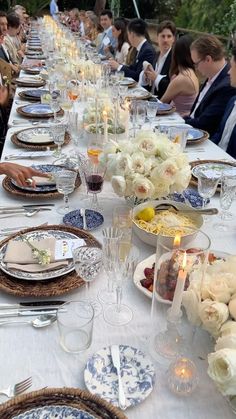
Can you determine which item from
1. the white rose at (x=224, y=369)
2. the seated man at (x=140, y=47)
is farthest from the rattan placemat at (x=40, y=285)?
the seated man at (x=140, y=47)

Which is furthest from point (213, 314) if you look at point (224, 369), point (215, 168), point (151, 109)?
point (151, 109)

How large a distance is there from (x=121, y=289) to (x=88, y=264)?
0.11 meters

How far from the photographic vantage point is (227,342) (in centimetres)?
75

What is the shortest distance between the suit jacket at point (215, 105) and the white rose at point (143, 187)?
5.68 feet

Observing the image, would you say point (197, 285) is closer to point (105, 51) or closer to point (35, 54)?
point (35, 54)

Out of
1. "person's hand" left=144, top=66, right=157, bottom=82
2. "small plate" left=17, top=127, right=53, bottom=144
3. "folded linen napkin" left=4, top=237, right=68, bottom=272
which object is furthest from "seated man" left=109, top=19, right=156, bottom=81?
"folded linen napkin" left=4, top=237, right=68, bottom=272

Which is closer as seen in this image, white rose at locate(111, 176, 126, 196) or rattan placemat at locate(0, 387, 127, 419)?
rattan placemat at locate(0, 387, 127, 419)

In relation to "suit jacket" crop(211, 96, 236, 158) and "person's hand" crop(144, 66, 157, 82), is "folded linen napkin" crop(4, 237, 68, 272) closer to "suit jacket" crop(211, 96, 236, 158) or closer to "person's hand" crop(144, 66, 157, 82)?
"suit jacket" crop(211, 96, 236, 158)

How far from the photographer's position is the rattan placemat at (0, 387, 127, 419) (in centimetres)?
73

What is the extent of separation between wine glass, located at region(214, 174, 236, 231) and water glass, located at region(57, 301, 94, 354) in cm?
66

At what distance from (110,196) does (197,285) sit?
2.69ft

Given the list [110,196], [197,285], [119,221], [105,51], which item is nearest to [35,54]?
[105,51]

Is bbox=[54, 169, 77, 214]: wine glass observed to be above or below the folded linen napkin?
above

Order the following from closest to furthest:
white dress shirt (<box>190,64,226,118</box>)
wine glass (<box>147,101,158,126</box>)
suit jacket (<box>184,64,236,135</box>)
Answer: wine glass (<box>147,101,158,126</box>) → suit jacket (<box>184,64,236,135</box>) → white dress shirt (<box>190,64,226,118</box>)
